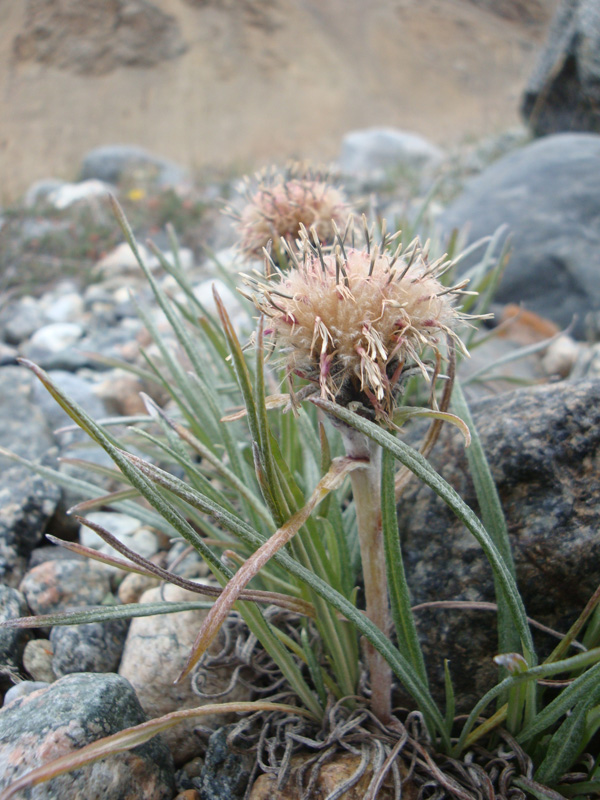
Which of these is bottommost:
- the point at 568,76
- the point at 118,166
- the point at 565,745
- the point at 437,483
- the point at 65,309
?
the point at 65,309

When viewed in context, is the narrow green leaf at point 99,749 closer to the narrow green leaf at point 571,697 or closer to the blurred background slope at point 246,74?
the narrow green leaf at point 571,697

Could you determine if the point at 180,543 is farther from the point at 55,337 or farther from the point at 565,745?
the point at 55,337

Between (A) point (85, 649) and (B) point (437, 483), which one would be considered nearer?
(B) point (437, 483)

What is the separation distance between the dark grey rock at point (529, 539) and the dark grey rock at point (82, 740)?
52cm

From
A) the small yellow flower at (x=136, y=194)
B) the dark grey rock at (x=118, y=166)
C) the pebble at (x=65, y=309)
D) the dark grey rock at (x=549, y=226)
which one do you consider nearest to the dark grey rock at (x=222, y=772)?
the dark grey rock at (x=549, y=226)

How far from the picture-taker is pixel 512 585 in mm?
757

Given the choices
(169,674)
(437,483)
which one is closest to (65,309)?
(169,674)

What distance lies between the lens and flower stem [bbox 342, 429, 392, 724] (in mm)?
716

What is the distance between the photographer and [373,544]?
797 mm

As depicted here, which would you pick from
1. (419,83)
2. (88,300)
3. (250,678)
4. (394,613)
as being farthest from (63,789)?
(419,83)

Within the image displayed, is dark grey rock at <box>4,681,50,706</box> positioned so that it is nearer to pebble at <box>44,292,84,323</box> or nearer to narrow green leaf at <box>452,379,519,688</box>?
narrow green leaf at <box>452,379,519,688</box>

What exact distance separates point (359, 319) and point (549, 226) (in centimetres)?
288

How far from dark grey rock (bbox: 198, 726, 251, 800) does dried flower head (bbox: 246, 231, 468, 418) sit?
0.67 m

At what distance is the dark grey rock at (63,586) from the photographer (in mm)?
1241
